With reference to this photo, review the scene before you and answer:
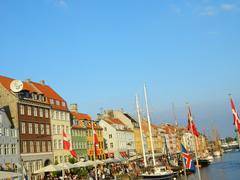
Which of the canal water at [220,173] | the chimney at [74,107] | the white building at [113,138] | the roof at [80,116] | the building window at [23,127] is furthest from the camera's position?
the white building at [113,138]

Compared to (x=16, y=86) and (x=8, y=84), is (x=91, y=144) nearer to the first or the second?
(x=8, y=84)

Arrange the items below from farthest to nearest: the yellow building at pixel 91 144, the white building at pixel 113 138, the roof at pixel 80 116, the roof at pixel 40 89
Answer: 1. the white building at pixel 113 138
2. the yellow building at pixel 91 144
3. the roof at pixel 80 116
4. the roof at pixel 40 89

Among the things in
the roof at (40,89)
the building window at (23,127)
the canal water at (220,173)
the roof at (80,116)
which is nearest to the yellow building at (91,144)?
the roof at (80,116)

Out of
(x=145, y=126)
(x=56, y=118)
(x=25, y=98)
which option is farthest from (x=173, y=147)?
(x=25, y=98)

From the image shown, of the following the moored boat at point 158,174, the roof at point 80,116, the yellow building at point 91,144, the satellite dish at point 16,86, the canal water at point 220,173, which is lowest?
the canal water at point 220,173

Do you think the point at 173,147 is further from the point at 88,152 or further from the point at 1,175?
the point at 1,175

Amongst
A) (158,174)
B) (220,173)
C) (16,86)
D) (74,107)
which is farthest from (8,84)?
(220,173)

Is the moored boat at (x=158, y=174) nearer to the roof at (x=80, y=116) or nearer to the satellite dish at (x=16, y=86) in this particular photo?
the satellite dish at (x=16, y=86)

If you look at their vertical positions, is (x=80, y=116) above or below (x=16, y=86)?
below

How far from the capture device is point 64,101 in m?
82.1

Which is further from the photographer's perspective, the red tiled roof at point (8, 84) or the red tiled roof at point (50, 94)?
the red tiled roof at point (50, 94)

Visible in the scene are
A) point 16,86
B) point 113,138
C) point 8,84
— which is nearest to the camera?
point 16,86

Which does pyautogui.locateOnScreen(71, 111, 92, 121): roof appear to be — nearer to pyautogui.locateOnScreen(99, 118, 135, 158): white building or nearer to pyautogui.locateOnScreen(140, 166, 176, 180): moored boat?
pyautogui.locateOnScreen(99, 118, 135, 158): white building

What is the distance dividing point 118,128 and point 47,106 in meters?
38.6
